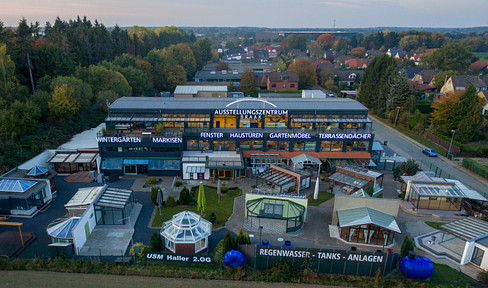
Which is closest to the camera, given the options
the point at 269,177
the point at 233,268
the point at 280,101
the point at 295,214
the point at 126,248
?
the point at 233,268

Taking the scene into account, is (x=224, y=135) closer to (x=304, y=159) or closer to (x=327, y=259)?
(x=304, y=159)

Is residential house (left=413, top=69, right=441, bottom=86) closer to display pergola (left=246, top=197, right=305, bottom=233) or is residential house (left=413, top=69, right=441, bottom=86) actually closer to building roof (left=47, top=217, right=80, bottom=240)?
display pergola (left=246, top=197, right=305, bottom=233)

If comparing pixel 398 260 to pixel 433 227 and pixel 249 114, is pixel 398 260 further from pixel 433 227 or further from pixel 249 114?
pixel 249 114

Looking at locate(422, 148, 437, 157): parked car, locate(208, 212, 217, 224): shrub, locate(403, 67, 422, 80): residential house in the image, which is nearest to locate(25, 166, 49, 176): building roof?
locate(208, 212, 217, 224): shrub

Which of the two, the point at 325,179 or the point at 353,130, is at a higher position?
the point at 353,130

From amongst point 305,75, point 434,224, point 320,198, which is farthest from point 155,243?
point 305,75

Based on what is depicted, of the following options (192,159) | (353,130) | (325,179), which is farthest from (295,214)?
(353,130)

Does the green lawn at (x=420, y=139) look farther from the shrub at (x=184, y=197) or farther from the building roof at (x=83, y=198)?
the building roof at (x=83, y=198)
